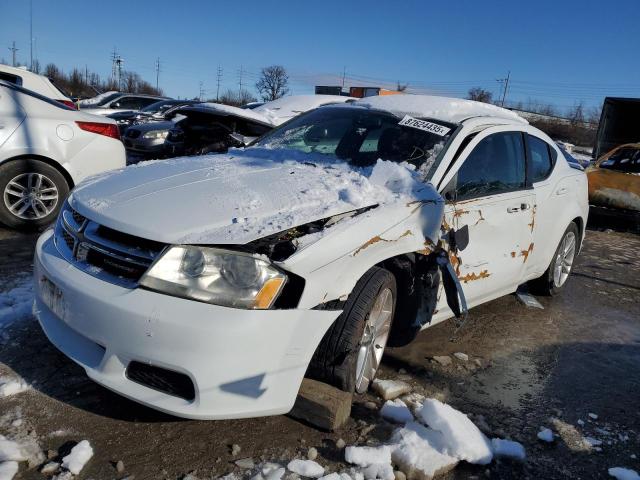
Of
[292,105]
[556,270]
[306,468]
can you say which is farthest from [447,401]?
[292,105]

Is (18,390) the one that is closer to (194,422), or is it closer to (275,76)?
(194,422)

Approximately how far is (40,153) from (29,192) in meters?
0.40

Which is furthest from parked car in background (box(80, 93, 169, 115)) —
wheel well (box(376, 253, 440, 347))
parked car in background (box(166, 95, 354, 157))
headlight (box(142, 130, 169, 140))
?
wheel well (box(376, 253, 440, 347))

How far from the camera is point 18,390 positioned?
2.60 meters

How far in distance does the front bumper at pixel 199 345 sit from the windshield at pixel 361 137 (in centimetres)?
146

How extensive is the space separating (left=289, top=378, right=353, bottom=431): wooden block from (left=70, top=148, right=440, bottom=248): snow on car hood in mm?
763

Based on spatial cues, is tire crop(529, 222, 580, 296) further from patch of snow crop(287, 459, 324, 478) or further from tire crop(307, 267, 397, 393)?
patch of snow crop(287, 459, 324, 478)

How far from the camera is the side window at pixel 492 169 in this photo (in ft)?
10.9

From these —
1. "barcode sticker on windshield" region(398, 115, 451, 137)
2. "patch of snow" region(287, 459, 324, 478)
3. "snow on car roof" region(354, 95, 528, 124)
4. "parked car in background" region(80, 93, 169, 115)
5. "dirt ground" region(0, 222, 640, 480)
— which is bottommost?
"dirt ground" region(0, 222, 640, 480)

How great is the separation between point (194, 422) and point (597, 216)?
29.4ft

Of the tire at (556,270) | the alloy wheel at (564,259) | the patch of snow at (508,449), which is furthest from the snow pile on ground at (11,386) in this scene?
the alloy wheel at (564,259)

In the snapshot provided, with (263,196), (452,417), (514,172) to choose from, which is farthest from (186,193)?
(514,172)

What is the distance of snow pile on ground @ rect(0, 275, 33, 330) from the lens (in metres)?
3.31

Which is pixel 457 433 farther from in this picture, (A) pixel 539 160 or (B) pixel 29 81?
(B) pixel 29 81
